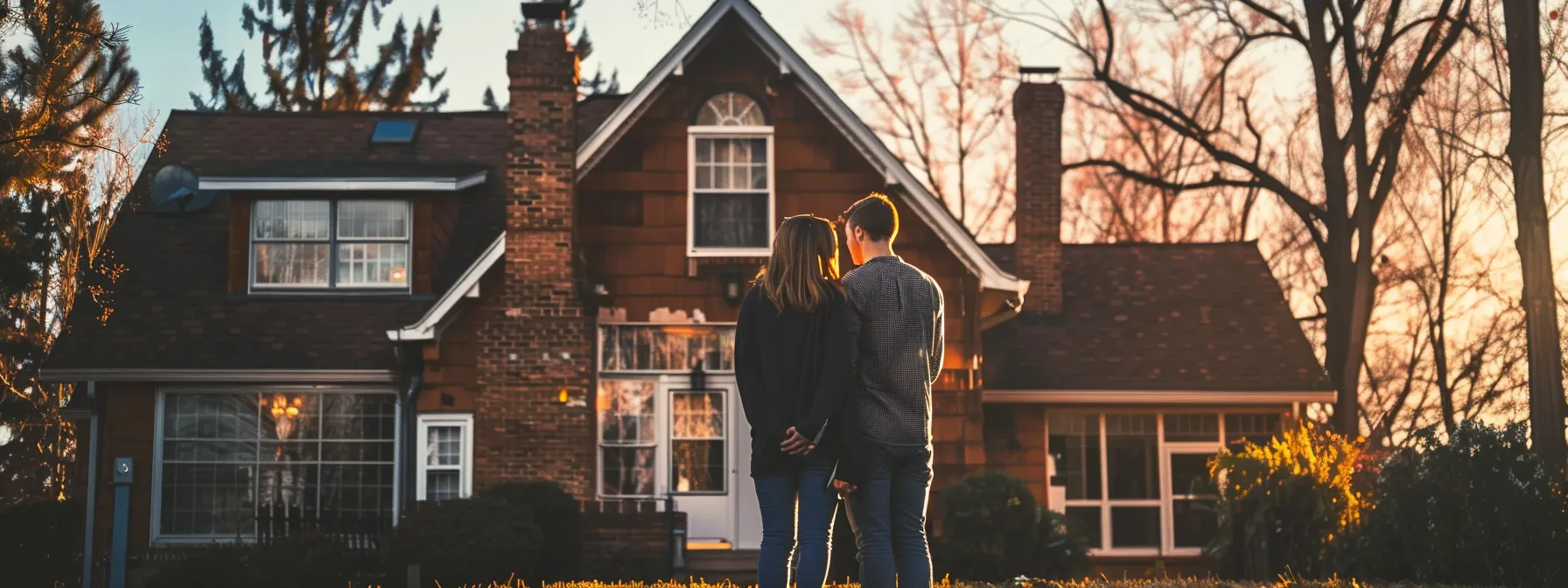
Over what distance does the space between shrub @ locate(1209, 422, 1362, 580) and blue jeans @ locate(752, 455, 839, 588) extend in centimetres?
803

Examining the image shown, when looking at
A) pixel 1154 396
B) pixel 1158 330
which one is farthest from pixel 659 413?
pixel 1158 330

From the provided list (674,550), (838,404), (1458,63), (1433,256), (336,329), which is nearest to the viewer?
(838,404)

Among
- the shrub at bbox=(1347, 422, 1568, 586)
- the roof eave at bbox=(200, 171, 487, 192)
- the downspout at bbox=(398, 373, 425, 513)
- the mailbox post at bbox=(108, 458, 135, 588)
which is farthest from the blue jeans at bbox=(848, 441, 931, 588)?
the mailbox post at bbox=(108, 458, 135, 588)

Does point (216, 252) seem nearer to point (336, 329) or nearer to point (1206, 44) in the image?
point (336, 329)

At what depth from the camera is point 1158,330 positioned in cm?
2289

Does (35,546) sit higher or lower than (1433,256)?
lower

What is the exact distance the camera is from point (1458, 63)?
23906 mm

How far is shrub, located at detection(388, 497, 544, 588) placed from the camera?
544 inches

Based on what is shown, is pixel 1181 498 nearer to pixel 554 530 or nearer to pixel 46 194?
pixel 554 530

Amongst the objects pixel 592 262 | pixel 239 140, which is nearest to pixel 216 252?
pixel 239 140

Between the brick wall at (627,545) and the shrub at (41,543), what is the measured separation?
668 centimetres

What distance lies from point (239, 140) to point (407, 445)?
579cm

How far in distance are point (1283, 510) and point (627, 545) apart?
5902mm

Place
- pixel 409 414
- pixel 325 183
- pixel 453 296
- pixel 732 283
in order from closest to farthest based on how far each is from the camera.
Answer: pixel 732 283 → pixel 453 296 → pixel 409 414 → pixel 325 183
